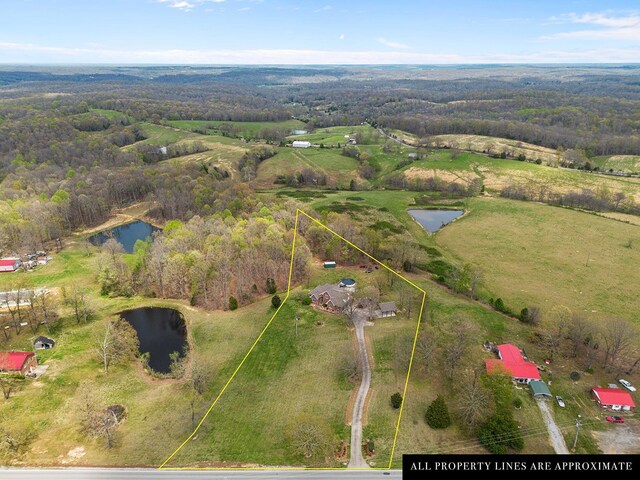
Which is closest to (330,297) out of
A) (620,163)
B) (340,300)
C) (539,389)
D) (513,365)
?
(340,300)

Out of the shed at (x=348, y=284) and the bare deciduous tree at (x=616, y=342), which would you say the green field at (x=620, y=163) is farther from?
the shed at (x=348, y=284)

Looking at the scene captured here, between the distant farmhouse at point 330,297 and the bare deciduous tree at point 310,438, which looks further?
the distant farmhouse at point 330,297

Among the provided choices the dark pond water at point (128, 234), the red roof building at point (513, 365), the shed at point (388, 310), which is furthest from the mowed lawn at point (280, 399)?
the dark pond water at point (128, 234)

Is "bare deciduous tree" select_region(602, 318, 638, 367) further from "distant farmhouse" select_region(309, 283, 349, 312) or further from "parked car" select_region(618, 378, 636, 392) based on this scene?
"distant farmhouse" select_region(309, 283, 349, 312)

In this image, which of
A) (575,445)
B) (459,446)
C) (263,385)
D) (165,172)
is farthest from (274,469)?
(165,172)

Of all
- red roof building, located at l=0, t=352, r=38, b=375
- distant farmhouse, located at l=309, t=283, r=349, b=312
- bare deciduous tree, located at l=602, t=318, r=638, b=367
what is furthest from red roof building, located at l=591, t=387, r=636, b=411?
red roof building, located at l=0, t=352, r=38, b=375

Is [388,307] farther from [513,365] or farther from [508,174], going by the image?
[508,174]
